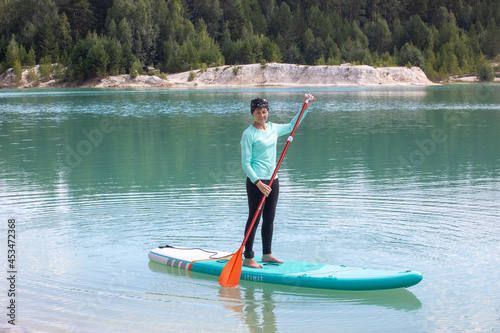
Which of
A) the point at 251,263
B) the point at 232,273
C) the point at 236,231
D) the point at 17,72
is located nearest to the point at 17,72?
the point at 17,72

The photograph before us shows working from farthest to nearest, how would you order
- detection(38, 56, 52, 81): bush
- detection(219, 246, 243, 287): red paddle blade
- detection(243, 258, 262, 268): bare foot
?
detection(38, 56, 52, 81): bush < detection(243, 258, 262, 268): bare foot < detection(219, 246, 243, 287): red paddle blade

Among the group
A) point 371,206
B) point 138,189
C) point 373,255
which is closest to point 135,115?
point 138,189

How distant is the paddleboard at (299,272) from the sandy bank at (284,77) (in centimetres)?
8165

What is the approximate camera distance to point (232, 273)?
809 cm

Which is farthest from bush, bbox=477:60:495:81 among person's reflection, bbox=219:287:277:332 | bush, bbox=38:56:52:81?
person's reflection, bbox=219:287:277:332

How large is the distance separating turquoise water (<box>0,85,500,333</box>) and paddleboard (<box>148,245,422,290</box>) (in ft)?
0.39

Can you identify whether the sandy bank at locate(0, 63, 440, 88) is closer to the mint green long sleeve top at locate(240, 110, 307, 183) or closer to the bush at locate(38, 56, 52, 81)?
the bush at locate(38, 56, 52, 81)

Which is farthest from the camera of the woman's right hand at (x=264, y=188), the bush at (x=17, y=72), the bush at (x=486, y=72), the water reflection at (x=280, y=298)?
the bush at (x=17, y=72)

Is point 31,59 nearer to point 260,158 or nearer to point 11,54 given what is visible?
point 11,54

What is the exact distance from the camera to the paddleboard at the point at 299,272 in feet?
25.0

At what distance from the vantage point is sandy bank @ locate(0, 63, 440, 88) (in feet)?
294

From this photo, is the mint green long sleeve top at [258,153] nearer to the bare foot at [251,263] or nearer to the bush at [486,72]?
the bare foot at [251,263]

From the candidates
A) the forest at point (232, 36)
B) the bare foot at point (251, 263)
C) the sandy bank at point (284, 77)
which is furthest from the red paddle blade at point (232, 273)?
the forest at point (232, 36)

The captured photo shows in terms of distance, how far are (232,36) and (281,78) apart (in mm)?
37821
